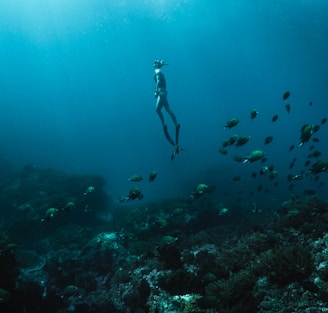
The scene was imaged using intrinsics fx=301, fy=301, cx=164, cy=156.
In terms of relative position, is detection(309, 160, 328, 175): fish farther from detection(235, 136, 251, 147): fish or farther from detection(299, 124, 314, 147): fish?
detection(235, 136, 251, 147): fish

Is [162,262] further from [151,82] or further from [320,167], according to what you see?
[151,82]

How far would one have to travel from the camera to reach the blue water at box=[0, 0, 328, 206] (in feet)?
164

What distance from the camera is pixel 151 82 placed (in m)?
144

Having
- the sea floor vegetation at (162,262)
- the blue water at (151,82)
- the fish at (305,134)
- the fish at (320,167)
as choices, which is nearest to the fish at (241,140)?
the fish at (305,134)

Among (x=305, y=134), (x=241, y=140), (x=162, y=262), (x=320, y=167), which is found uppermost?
(x=241, y=140)

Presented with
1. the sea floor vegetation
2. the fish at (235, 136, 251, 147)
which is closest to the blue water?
the sea floor vegetation

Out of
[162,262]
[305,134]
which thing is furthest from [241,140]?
[162,262]

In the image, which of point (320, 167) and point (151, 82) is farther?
point (151, 82)

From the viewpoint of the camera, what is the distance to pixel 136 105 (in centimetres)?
17712

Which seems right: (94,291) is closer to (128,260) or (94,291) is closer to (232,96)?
(128,260)

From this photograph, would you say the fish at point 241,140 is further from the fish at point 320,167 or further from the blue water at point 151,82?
the blue water at point 151,82

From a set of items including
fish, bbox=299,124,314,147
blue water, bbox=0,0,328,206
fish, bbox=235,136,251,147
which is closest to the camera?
fish, bbox=299,124,314,147

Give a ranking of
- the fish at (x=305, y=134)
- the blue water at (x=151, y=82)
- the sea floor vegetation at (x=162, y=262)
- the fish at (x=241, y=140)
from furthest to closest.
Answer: the blue water at (x=151, y=82), the fish at (x=241, y=140), the fish at (x=305, y=134), the sea floor vegetation at (x=162, y=262)

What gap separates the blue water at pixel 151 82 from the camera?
50094 millimetres
